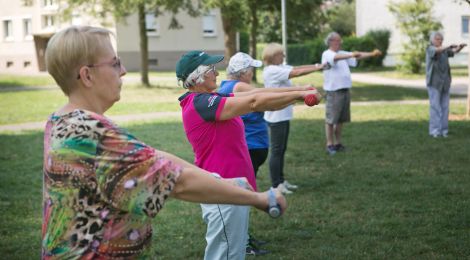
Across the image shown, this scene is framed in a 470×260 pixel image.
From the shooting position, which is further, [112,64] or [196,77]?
[196,77]

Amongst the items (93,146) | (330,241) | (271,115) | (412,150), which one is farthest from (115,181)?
(412,150)

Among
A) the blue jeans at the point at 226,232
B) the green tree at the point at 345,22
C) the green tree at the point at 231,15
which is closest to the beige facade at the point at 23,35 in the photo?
the green tree at the point at 231,15

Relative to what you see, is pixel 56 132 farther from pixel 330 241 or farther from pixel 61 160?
pixel 330 241

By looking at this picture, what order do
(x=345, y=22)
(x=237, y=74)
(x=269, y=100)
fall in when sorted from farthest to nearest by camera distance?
(x=345, y=22)
(x=237, y=74)
(x=269, y=100)

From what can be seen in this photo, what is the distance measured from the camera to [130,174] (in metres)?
2.39

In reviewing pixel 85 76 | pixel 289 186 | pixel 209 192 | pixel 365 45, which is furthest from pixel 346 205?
pixel 365 45

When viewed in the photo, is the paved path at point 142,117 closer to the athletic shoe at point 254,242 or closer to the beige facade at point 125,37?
the athletic shoe at point 254,242

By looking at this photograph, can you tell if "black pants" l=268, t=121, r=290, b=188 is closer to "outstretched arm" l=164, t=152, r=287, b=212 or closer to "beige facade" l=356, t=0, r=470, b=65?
"outstretched arm" l=164, t=152, r=287, b=212

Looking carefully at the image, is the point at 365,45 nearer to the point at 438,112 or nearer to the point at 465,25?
the point at 465,25

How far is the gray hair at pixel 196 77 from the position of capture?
15.0ft

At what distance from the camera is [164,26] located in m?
49.9

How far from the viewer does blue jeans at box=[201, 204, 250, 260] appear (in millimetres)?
4523

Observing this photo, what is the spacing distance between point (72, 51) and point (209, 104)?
5.97 ft

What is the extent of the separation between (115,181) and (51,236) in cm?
41
